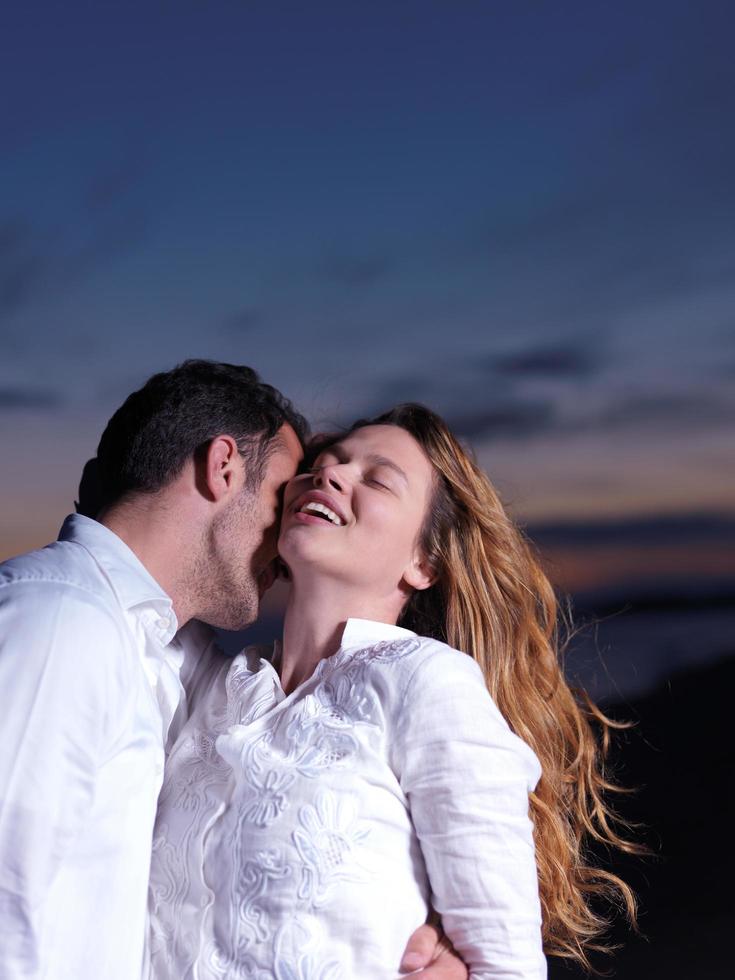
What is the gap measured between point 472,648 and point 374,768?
555 mm

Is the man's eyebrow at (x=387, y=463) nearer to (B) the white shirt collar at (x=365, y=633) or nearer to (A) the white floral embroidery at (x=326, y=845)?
(B) the white shirt collar at (x=365, y=633)

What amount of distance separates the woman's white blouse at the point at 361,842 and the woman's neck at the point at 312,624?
159mm

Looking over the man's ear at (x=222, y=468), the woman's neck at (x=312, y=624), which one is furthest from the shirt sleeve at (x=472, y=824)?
the man's ear at (x=222, y=468)

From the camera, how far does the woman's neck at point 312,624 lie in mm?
2021

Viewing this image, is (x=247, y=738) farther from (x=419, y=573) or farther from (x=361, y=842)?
(x=419, y=573)

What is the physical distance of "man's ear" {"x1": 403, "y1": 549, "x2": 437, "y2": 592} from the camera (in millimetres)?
2203

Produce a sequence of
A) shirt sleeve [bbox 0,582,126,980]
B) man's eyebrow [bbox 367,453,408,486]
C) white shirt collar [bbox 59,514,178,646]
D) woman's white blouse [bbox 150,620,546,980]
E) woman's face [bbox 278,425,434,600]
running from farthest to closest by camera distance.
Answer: man's eyebrow [bbox 367,453,408,486] → woman's face [bbox 278,425,434,600] → white shirt collar [bbox 59,514,178,646] → woman's white blouse [bbox 150,620,546,980] → shirt sleeve [bbox 0,582,126,980]

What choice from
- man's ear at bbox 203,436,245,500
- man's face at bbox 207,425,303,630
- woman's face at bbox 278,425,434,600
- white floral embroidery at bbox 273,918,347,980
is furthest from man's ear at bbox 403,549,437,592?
white floral embroidery at bbox 273,918,347,980

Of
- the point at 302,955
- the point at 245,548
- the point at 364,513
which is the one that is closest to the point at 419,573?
the point at 364,513

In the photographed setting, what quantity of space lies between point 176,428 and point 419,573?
54cm

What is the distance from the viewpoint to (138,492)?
2.13 meters

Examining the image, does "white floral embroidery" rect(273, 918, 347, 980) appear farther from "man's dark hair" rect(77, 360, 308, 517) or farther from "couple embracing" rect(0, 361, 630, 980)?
"man's dark hair" rect(77, 360, 308, 517)

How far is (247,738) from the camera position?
6.11 ft

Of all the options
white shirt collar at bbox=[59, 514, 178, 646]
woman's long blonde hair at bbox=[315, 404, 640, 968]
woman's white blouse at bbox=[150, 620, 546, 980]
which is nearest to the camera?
woman's white blouse at bbox=[150, 620, 546, 980]
